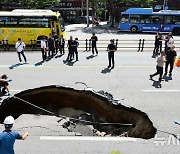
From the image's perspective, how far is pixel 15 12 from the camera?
20.3m

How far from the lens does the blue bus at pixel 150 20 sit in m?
30.2

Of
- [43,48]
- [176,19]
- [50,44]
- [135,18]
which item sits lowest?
[43,48]

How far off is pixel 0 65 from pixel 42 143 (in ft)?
30.0

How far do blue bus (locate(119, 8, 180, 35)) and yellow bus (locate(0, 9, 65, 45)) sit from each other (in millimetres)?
13819

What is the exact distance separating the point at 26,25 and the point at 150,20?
54.4 ft

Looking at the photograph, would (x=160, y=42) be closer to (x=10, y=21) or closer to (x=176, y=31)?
(x=10, y=21)

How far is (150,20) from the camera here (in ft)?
102

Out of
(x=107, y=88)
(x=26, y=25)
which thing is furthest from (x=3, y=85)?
(x=26, y=25)

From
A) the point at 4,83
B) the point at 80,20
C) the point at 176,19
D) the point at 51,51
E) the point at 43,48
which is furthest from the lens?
the point at 80,20

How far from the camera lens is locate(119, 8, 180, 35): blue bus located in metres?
30.2

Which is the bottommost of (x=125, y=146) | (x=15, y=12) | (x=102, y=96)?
(x=125, y=146)

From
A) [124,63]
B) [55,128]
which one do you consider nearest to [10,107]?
[55,128]

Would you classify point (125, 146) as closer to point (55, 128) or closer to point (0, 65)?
point (55, 128)

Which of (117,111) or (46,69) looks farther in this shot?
(46,69)
